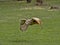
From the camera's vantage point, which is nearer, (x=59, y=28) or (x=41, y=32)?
(x=41, y=32)

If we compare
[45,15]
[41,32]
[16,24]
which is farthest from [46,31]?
[45,15]

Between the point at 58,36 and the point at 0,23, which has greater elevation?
the point at 58,36

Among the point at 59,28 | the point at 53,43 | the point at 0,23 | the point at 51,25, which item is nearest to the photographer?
the point at 53,43

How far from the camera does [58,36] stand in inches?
551

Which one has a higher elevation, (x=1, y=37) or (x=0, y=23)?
(x=1, y=37)

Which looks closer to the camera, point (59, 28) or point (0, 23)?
point (59, 28)

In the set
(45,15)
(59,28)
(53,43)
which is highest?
(53,43)

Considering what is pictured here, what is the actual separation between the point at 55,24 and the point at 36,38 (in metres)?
4.22

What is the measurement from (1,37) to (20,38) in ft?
2.74

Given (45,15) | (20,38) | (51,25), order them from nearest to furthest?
(20,38)
(51,25)
(45,15)

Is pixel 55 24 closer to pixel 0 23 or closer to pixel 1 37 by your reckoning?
pixel 0 23

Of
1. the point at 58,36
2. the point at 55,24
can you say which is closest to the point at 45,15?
the point at 55,24

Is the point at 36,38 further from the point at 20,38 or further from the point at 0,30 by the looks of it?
the point at 0,30

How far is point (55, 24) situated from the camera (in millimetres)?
17797
